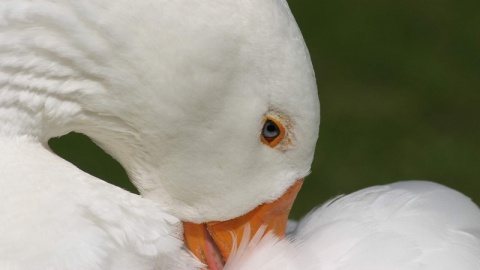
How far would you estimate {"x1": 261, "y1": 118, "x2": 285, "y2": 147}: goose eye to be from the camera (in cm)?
266

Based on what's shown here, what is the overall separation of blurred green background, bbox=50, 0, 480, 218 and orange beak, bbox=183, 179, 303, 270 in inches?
117

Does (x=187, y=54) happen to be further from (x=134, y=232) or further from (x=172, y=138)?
(x=134, y=232)

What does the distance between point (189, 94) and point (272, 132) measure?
0.88 feet

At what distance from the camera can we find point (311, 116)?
2646 mm

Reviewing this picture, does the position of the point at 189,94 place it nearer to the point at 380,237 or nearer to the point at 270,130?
the point at 270,130

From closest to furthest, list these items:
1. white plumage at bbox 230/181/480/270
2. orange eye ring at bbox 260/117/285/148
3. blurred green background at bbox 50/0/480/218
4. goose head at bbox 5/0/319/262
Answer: goose head at bbox 5/0/319/262, orange eye ring at bbox 260/117/285/148, white plumage at bbox 230/181/480/270, blurred green background at bbox 50/0/480/218

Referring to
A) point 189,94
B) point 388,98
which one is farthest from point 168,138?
point 388,98

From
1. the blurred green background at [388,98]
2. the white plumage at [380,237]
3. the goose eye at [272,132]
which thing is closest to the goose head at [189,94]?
the goose eye at [272,132]

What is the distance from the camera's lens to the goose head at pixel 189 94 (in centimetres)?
248

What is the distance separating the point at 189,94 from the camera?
8.40ft

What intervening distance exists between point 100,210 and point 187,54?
0.49 metres

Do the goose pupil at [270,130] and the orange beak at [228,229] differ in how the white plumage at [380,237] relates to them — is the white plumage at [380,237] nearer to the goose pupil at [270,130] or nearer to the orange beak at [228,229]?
the orange beak at [228,229]

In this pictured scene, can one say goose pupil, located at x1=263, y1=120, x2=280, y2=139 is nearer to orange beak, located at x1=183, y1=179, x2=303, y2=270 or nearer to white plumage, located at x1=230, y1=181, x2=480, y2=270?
orange beak, located at x1=183, y1=179, x2=303, y2=270

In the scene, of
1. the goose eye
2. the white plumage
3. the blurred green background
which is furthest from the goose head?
the blurred green background
